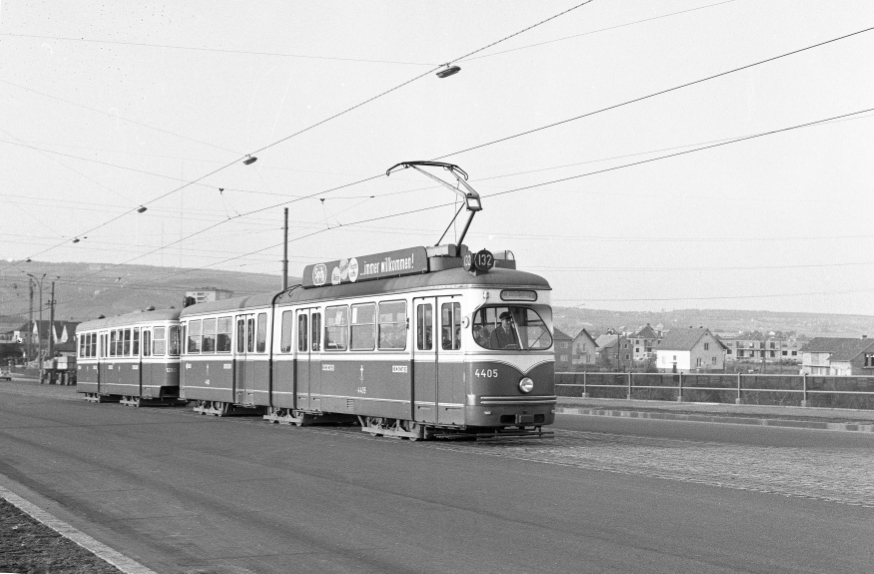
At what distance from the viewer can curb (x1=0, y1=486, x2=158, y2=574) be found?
325 inches

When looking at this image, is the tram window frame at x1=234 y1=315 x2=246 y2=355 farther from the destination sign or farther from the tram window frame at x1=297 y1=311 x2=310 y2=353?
the destination sign

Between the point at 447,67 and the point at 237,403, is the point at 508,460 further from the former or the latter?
the point at 237,403

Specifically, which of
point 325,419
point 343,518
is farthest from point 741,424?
point 343,518

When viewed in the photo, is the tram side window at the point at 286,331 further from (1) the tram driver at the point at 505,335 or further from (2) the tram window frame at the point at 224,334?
(1) the tram driver at the point at 505,335

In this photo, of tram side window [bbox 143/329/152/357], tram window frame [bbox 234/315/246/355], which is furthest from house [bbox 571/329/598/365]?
tram window frame [bbox 234/315/246/355]

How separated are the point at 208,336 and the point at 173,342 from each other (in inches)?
185

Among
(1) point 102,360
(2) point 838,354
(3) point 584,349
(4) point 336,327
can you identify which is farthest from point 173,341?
(3) point 584,349

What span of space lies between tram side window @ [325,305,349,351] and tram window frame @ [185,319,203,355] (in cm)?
888

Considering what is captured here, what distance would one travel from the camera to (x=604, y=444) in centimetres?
1928

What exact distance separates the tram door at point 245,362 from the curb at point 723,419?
1017cm

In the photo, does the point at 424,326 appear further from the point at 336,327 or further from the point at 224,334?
the point at 224,334

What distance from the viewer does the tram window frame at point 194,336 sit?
3135 centimetres

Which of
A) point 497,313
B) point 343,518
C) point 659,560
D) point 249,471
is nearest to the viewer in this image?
point 659,560

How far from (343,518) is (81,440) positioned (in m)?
11.5
